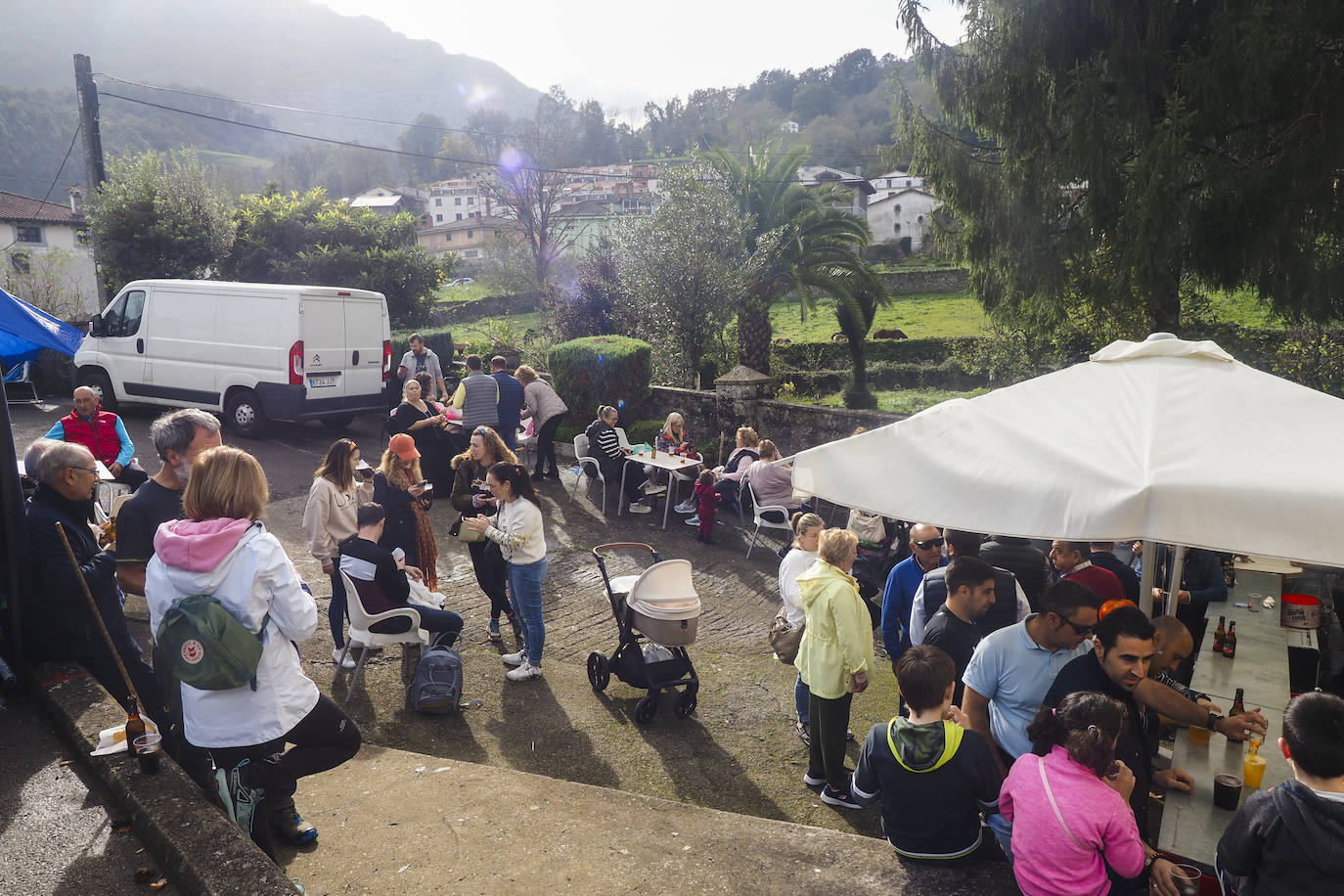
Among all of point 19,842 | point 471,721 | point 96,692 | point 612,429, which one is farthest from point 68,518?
point 612,429

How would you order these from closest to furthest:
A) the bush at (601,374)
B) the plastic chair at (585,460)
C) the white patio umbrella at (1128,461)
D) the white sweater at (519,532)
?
the white patio umbrella at (1128,461) < the white sweater at (519,532) < the plastic chair at (585,460) < the bush at (601,374)

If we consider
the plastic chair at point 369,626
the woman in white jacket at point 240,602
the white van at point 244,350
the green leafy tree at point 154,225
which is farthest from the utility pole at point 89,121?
the woman in white jacket at point 240,602

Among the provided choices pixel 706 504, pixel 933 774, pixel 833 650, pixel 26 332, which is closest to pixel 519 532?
pixel 833 650

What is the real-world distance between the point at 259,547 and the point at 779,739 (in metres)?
3.67

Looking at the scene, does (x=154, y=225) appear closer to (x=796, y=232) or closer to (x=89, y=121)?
(x=89, y=121)

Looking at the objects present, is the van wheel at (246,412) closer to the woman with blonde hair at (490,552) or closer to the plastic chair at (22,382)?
the plastic chair at (22,382)

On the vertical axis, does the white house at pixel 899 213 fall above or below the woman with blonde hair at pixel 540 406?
above

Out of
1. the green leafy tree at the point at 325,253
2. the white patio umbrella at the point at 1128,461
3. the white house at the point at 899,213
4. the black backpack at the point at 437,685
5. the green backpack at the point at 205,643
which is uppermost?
the white house at the point at 899,213

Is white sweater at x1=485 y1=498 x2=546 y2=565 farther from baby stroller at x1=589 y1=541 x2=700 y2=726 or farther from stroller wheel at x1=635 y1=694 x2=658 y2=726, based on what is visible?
stroller wheel at x1=635 y1=694 x2=658 y2=726

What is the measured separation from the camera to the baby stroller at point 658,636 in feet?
Result: 19.5

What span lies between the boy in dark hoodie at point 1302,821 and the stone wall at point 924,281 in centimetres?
4342

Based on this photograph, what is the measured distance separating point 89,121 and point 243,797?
61.7 ft

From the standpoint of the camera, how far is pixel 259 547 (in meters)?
3.34

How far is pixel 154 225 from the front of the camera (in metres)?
19.1
